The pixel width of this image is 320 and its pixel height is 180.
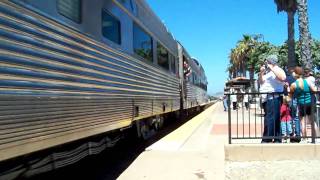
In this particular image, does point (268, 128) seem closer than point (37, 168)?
No

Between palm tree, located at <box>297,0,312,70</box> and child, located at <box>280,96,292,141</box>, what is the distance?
11.6 m

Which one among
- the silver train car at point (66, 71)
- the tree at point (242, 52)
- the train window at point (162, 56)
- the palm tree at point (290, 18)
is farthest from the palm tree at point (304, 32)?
the tree at point (242, 52)

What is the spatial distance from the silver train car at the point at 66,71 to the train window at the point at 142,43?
2 cm

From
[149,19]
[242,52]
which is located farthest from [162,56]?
[242,52]

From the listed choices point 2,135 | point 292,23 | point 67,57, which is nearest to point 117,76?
point 67,57

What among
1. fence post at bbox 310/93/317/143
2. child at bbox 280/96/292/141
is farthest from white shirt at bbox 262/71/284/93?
fence post at bbox 310/93/317/143

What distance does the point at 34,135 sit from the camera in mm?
5086

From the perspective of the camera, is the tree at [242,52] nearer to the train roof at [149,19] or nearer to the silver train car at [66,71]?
the train roof at [149,19]

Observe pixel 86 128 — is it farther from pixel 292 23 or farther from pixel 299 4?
pixel 292 23

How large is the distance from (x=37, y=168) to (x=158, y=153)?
4.69m

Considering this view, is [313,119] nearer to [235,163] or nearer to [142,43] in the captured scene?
[235,163]

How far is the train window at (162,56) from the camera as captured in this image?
13923mm

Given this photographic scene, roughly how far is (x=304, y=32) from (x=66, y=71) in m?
16.6

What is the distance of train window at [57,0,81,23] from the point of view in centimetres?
599
